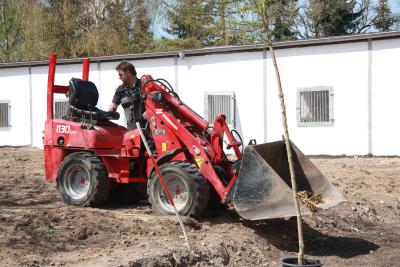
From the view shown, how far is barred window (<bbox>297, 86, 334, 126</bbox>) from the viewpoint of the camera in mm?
17359

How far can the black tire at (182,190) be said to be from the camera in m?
8.77

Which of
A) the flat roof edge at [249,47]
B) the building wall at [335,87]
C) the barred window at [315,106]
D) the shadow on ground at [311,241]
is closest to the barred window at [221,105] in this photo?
the flat roof edge at [249,47]

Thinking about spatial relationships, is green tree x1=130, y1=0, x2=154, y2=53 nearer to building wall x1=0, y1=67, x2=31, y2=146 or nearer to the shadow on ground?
building wall x1=0, y1=67, x2=31, y2=146

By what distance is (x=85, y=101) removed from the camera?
1054cm

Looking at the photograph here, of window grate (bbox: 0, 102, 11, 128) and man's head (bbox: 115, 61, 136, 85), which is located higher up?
man's head (bbox: 115, 61, 136, 85)

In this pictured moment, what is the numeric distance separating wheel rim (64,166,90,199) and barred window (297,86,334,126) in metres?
8.72

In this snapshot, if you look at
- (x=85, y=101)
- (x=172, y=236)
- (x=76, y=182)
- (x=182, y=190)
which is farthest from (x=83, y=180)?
(x=172, y=236)

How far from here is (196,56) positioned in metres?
19.3

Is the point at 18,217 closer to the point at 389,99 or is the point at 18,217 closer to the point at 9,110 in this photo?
the point at 389,99

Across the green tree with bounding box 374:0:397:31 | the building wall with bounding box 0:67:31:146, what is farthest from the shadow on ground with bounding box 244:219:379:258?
the green tree with bounding box 374:0:397:31

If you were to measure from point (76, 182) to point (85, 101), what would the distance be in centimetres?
132

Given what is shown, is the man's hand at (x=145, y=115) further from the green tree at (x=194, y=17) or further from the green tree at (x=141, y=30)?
the green tree at (x=194, y=17)

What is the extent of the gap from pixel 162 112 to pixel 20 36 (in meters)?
34.3

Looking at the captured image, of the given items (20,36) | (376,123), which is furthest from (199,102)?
(20,36)
